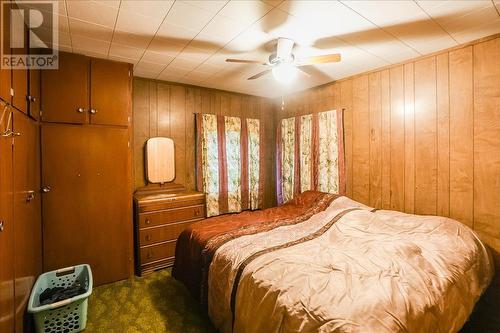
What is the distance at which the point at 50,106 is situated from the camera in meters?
2.33

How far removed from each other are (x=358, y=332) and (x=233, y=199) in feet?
9.74

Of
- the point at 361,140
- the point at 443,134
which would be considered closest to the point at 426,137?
the point at 443,134

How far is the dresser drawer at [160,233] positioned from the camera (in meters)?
2.84

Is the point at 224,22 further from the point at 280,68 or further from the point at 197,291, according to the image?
the point at 197,291

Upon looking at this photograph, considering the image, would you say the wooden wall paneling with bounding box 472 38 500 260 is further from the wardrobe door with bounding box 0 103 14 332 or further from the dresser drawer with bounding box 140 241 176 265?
the wardrobe door with bounding box 0 103 14 332

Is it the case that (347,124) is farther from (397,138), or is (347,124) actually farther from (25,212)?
(25,212)

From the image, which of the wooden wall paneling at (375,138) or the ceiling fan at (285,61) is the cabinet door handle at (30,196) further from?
the wooden wall paneling at (375,138)

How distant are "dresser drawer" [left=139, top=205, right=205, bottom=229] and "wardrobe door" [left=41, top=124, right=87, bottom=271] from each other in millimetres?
546

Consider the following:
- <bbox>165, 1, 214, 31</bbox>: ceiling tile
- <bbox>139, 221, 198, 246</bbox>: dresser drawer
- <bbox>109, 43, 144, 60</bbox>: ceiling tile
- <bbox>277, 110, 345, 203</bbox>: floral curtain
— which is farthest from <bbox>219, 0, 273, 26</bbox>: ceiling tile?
<bbox>139, 221, 198, 246</bbox>: dresser drawer

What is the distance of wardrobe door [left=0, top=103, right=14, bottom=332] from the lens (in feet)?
4.38

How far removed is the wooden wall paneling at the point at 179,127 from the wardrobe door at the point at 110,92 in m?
0.79

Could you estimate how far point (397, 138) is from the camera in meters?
2.84

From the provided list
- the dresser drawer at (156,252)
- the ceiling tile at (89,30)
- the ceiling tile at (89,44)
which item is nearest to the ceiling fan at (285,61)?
the ceiling tile at (89,30)

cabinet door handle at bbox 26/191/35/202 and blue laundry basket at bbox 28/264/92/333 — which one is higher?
cabinet door handle at bbox 26/191/35/202
